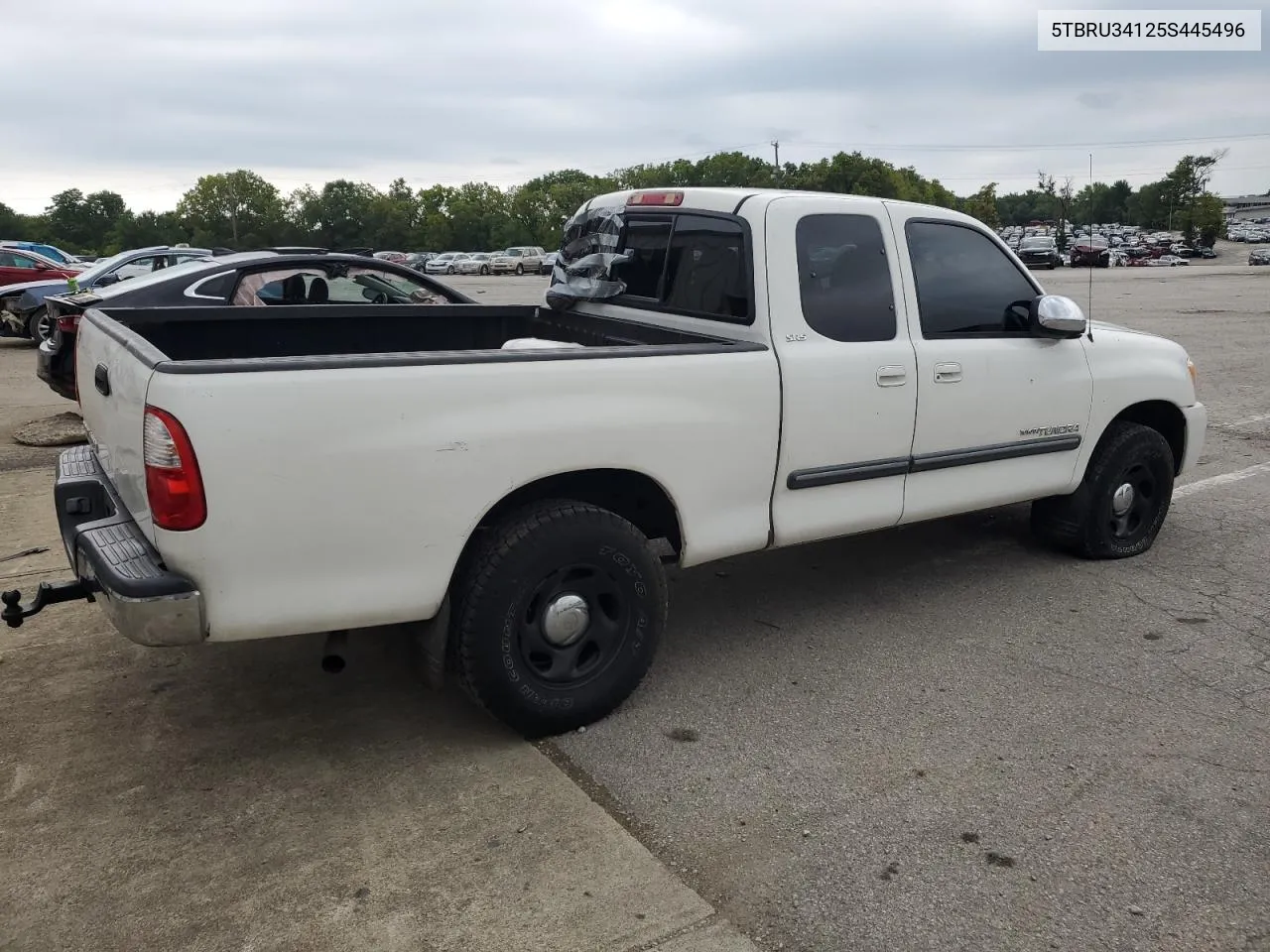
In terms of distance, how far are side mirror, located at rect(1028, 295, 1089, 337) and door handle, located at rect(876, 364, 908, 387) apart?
0.91 meters

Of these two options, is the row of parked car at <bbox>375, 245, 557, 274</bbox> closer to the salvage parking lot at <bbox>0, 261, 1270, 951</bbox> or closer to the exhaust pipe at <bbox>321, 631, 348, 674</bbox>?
the salvage parking lot at <bbox>0, 261, 1270, 951</bbox>

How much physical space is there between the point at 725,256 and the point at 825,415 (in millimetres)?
808

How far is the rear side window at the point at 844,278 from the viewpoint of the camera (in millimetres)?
4234

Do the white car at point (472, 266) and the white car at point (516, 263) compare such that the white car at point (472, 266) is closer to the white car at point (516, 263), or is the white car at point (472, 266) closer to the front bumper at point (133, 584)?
the white car at point (516, 263)

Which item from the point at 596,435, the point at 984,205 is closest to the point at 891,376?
the point at 596,435

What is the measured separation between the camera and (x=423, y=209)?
388ft

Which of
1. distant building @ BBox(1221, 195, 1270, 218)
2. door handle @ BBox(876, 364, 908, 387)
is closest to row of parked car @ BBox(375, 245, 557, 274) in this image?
door handle @ BBox(876, 364, 908, 387)

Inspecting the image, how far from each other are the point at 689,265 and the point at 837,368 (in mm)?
873

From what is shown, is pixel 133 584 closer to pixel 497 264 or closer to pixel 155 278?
pixel 155 278

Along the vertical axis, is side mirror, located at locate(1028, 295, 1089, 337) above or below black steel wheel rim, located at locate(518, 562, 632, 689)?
above

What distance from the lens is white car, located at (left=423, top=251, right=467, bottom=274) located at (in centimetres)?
5919

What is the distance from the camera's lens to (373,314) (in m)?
5.14

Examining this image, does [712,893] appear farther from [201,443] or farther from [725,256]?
[725,256]

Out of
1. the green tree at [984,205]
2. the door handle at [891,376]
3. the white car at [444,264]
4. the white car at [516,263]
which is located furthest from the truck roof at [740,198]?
the green tree at [984,205]
